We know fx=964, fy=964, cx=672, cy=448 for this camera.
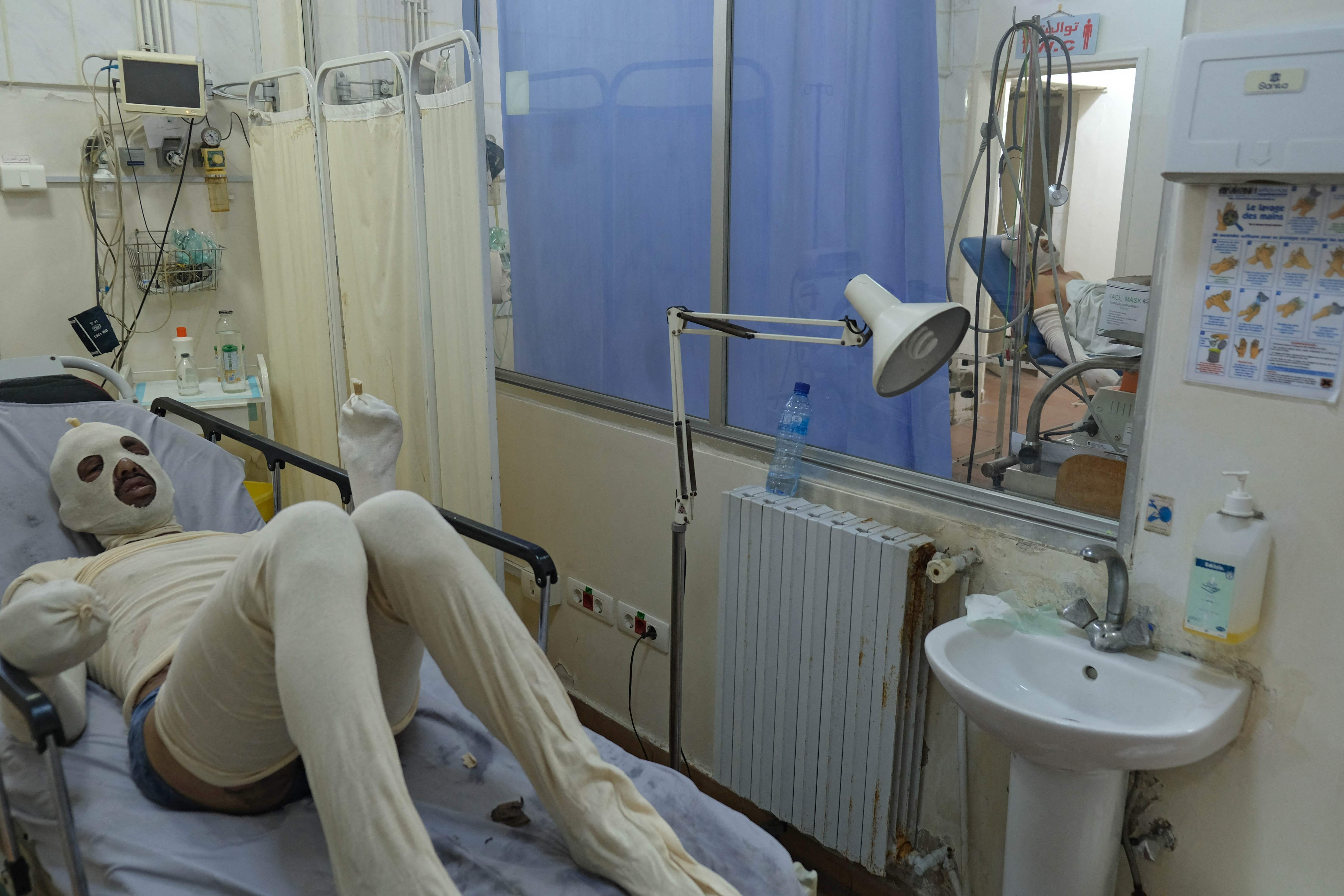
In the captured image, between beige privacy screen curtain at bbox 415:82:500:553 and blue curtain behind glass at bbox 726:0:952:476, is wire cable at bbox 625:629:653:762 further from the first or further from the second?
blue curtain behind glass at bbox 726:0:952:476

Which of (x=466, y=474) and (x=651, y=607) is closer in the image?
(x=466, y=474)

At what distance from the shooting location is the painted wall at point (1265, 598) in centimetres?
136

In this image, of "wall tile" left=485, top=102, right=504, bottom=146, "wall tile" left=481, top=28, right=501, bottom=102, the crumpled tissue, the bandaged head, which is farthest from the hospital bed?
"wall tile" left=481, top=28, right=501, bottom=102

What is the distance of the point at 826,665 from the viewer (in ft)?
6.39

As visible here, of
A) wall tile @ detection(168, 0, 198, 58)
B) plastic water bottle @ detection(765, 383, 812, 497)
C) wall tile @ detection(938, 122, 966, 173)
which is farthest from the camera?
wall tile @ detection(168, 0, 198, 58)

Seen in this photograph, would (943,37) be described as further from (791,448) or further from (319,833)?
(319,833)

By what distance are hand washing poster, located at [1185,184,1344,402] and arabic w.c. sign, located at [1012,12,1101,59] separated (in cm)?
32

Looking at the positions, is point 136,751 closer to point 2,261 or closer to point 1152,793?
point 1152,793

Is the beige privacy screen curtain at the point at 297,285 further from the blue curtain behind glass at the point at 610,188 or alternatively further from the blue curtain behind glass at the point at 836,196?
the blue curtain behind glass at the point at 836,196

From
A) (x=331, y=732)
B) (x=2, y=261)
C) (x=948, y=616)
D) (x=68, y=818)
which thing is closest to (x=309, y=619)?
(x=331, y=732)

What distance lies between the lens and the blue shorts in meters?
1.41

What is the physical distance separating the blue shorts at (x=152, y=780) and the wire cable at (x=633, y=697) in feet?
3.98

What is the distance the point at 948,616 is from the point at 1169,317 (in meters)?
0.68

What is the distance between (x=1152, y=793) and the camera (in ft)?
5.27
